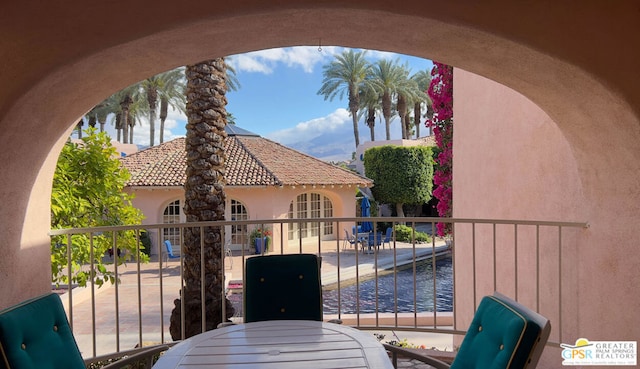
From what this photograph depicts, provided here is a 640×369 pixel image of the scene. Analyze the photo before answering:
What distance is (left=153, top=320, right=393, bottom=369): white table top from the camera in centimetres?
180

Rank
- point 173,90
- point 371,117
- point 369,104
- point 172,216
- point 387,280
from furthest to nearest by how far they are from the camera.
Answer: point 371,117 < point 369,104 < point 173,90 < point 172,216 < point 387,280

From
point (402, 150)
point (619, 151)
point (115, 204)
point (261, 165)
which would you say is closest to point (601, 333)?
point (619, 151)

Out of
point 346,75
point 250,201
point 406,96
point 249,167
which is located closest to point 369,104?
point 406,96

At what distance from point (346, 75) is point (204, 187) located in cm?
2438

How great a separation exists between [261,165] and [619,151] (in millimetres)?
15335

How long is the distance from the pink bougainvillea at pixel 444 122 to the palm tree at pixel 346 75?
21753 millimetres

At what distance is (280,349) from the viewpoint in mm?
1971

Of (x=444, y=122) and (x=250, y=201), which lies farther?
(x=250, y=201)

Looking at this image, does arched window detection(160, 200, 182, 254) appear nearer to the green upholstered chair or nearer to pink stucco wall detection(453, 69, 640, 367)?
pink stucco wall detection(453, 69, 640, 367)

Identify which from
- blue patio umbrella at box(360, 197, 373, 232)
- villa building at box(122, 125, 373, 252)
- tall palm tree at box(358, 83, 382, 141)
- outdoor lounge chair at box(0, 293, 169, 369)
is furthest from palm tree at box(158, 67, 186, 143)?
outdoor lounge chair at box(0, 293, 169, 369)

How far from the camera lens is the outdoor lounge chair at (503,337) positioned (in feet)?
4.89

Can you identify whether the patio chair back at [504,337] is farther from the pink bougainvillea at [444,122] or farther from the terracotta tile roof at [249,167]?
the terracotta tile roof at [249,167]

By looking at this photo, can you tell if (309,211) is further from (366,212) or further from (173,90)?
(173,90)
